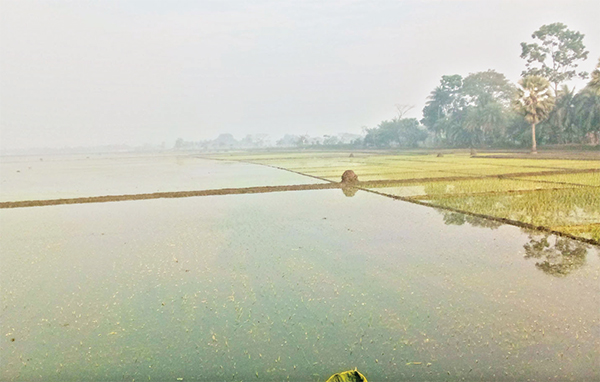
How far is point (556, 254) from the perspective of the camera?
6223 millimetres

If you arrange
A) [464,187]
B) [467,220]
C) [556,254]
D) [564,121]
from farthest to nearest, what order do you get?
1. [564,121]
2. [464,187]
3. [467,220]
4. [556,254]

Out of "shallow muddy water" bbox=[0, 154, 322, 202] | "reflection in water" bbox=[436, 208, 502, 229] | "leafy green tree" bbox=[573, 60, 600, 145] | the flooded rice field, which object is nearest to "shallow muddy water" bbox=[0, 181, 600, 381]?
the flooded rice field

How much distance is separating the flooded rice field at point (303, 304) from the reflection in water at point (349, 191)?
16.6 feet

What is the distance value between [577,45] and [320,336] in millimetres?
46433

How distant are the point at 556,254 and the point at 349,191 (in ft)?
28.3

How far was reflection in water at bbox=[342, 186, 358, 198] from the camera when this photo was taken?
45.2 feet

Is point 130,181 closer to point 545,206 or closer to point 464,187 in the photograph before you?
point 464,187

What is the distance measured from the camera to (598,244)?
6555mm

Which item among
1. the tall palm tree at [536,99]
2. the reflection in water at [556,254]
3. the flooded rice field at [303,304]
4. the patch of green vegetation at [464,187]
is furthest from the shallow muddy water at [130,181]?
the tall palm tree at [536,99]

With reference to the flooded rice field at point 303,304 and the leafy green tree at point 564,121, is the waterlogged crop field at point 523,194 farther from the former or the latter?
the leafy green tree at point 564,121

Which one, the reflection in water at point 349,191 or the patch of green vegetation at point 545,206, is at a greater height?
the reflection in water at point 349,191

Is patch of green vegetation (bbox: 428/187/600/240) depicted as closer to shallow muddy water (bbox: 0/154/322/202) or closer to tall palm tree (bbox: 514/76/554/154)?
shallow muddy water (bbox: 0/154/322/202)

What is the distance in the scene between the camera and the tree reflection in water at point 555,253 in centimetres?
555

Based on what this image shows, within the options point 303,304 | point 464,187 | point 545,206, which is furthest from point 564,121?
point 303,304
